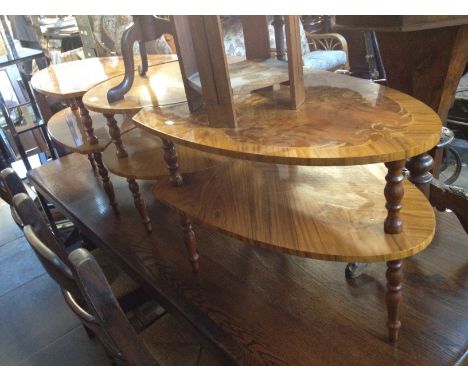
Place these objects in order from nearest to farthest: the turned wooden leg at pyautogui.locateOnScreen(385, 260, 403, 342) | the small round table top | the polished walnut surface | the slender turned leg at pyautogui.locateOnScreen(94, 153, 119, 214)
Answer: the turned wooden leg at pyautogui.locateOnScreen(385, 260, 403, 342) < the polished walnut surface < the small round table top < the slender turned leg at pyautogui.locateOnScreen(94, 153, 119, 214)

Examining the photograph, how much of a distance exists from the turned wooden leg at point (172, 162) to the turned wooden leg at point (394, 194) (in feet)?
1.64

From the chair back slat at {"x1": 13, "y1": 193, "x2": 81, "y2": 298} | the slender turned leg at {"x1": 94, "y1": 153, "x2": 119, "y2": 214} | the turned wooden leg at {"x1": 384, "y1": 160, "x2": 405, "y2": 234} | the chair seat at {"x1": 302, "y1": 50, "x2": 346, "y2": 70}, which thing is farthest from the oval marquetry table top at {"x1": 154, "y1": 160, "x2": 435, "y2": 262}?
the chair seat at {"x1": 302, "y1": 50, "x2": 346, "y2": 70}

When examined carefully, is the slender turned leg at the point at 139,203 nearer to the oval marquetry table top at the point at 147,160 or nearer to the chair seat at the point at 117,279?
the oval marquetry table top at the point at 147,160

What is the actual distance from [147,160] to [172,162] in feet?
0.92

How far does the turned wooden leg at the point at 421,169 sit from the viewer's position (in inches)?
37.3

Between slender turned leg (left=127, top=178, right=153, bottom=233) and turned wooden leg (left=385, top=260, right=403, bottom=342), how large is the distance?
0.79 m

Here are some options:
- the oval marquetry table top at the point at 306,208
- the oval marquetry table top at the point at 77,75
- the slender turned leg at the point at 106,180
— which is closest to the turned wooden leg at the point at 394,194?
the oval marquetry table top at the point at 306,208

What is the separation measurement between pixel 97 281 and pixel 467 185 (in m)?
2.25

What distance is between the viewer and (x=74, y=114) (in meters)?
1.79

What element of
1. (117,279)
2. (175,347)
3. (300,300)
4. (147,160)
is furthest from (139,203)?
(300,300)

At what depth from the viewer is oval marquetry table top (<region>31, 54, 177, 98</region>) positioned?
141cm

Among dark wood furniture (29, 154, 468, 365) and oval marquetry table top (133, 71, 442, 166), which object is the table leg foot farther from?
oval marquetry table top (133, 71, 442, 166)

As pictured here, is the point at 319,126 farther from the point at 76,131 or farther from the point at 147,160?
the point at 76,131
